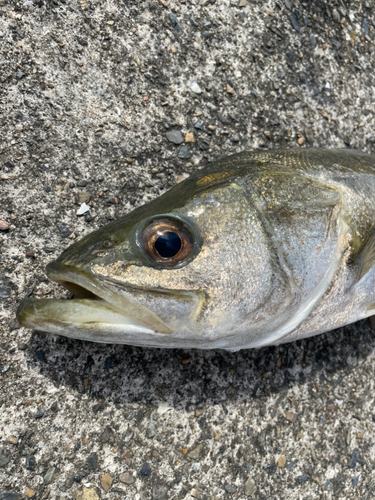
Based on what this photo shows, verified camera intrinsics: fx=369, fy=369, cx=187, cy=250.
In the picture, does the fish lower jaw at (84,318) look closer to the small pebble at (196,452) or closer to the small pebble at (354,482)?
the small pebble at (196,452)

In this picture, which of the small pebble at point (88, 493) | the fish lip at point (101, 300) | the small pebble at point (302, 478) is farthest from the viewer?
the small pebble at point (302, 478)

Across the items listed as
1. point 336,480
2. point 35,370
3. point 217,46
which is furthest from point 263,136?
point 336,480

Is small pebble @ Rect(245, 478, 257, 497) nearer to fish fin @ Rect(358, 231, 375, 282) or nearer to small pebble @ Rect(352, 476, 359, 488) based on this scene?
small pebble @ Rect(352, 476, 359, 488)

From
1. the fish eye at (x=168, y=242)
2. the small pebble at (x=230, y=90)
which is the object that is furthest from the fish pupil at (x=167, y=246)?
the small pebble at (x=230, y=90)

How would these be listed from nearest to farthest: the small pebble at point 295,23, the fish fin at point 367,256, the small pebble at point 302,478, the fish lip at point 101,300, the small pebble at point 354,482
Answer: the fish lip at point 101,300 < the fish fin at point 367,256 < the small pebble at point 302,478 < the small pebble at point 354,482 < the small pebble at point 295,23

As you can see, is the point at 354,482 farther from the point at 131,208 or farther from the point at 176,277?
the point at 131,208

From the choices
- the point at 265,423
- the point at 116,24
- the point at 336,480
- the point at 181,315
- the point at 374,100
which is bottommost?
the point at 336,480

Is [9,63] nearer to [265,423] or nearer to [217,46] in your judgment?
[217,46]

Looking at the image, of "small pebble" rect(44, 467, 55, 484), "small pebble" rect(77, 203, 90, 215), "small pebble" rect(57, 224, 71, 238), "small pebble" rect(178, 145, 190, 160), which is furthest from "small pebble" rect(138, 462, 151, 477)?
"small pebble" rect(178, 145, 190, 160)
